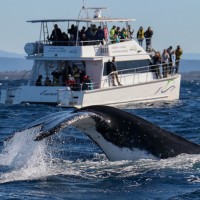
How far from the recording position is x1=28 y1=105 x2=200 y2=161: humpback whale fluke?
1233 cm

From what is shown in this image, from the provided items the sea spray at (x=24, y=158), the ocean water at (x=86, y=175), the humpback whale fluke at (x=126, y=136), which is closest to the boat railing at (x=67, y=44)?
the ocean water at (x=86, y=175)

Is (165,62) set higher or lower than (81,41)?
lower

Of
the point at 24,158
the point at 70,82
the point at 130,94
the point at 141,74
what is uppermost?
the point at 24,158

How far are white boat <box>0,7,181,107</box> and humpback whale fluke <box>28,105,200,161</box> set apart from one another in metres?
21.1

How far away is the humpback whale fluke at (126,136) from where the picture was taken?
12.3 meters

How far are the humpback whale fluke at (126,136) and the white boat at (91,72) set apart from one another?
21064mm

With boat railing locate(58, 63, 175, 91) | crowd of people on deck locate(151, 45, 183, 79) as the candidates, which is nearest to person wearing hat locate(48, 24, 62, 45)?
boat railing locate(58, 63, 175, 91)

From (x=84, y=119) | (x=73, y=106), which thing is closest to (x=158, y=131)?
(x=84, y=119)

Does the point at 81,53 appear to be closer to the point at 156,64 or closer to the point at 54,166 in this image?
the point at 156,64

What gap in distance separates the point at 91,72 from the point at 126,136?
78.3ft

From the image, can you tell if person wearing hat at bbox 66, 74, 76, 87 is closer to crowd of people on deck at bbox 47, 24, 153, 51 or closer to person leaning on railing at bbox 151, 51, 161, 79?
crowd of people on deck at bbox 47, 24, 153, 51

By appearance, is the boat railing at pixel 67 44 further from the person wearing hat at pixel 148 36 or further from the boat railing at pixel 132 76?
the person wearing hat at pixel 148 36

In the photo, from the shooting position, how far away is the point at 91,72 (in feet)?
119

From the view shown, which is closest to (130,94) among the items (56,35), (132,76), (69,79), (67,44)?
(132,76)
